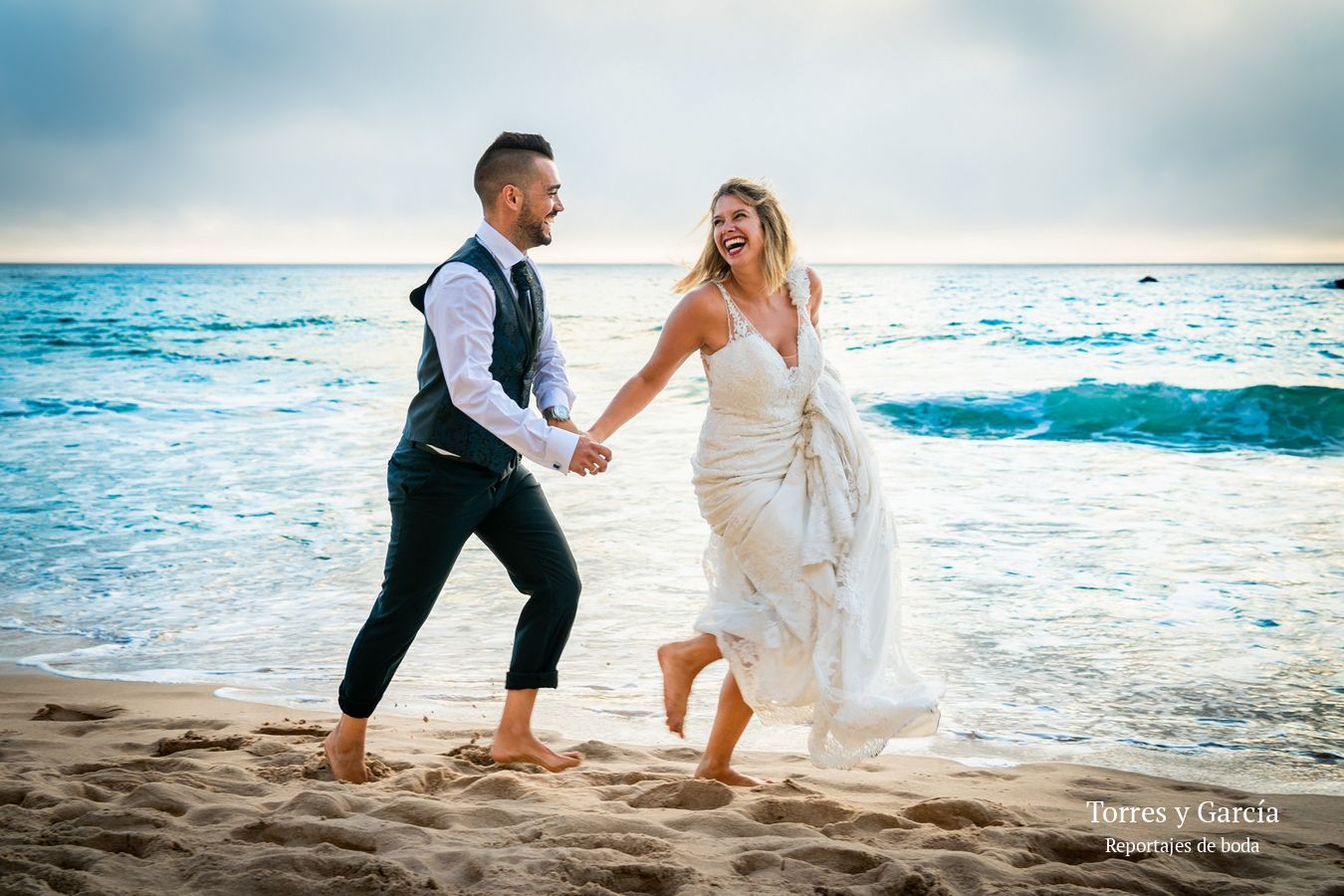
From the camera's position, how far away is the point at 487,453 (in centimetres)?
396

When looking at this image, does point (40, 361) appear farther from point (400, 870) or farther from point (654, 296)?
point (654, 296)

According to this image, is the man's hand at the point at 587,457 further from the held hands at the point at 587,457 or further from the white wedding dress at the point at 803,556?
the white wedding dress at the point at 803,556

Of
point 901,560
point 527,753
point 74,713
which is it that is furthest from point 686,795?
point 74,713

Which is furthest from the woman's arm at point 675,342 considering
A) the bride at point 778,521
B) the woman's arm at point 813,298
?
the woman's arm at point 813,298

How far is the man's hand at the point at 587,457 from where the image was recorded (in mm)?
3951

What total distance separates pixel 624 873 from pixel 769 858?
438 mm

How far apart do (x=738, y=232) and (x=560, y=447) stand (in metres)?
1.01

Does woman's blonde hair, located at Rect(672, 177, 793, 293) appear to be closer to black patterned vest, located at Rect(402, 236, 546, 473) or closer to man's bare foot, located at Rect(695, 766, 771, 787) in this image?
black patterned vest, located at Rect(402, 236, 546, 473)

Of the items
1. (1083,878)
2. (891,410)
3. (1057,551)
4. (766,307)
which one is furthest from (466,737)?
(891,410)

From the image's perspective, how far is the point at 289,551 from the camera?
8227 millimetres

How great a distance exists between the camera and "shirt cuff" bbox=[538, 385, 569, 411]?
433 centimetres

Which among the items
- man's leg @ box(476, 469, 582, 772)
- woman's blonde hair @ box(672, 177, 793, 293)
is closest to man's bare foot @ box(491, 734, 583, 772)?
man's leg @ box(476, 469, 582, 772)

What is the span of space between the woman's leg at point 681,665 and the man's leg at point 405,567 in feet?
2.83

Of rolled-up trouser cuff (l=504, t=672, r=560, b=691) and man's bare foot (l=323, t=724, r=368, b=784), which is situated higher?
rolled-up trouser cuff (l=504, t=672, r=560, b=691)
